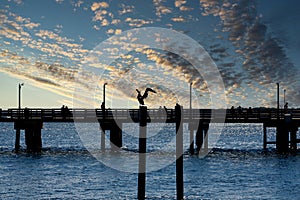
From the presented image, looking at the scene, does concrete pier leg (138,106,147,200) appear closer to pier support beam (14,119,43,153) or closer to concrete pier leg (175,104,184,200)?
concrete pier leg (175,104,184,200)

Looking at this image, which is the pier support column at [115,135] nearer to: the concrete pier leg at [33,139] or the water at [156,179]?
the water at [156,179]

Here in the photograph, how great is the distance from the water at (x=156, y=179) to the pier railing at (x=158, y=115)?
3.77 metres

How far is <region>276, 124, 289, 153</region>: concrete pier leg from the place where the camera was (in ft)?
156

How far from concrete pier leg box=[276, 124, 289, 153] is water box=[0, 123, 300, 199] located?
1.59 metres

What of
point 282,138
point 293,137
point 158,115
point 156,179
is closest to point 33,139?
point 158,115

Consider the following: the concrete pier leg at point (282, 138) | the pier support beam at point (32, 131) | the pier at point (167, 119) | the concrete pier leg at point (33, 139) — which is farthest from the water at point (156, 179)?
the concrete pier leg at point (33, 139)

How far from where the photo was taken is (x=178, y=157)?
874 inches

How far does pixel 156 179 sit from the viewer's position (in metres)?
33.4

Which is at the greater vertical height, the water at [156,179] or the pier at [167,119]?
the pier at [167,119]

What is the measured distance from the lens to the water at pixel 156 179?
27641 millimetres

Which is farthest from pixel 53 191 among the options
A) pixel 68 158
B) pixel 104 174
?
pixel 68 158

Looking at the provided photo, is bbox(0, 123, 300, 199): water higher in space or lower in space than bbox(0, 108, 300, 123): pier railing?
lower

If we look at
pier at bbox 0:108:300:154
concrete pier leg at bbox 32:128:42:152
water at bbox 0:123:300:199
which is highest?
pier at bbox 0:108:300:154

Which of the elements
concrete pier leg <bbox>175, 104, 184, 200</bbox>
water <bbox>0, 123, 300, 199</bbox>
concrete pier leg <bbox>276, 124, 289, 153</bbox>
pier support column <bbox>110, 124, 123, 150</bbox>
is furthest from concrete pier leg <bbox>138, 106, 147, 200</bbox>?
concrete pier leg <bbox>276, 124, 289, 153</bbox>
